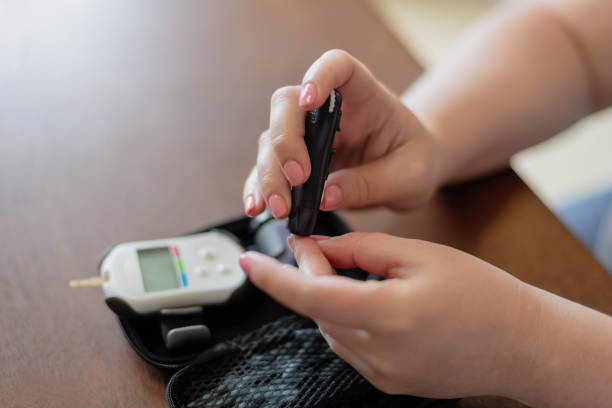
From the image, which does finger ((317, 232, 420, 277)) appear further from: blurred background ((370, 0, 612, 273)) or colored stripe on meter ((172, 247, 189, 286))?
blurred background ((370, 0, 612, 273))

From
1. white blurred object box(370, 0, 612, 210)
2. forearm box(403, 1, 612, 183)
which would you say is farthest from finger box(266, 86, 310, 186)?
white blurred object box(370, 0, 612, 210)

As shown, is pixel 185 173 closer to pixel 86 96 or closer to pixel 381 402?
pixel 86 96

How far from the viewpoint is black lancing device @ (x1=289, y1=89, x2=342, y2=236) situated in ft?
1.16

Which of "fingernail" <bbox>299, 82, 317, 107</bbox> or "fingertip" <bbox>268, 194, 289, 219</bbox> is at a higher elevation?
"fingernail" <bbox>299, 82, 317, 107</bbox>

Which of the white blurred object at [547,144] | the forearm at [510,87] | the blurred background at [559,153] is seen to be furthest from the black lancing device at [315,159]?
the white blurred object at [547,144]

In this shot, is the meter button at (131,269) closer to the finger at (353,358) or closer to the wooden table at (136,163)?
the wooden table at (136,163)

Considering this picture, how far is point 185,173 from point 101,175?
73mm

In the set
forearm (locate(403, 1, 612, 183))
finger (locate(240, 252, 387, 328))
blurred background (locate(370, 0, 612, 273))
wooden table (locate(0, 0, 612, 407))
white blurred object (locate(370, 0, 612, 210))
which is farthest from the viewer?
white blurred object (locate(370, 0, 612, 210))

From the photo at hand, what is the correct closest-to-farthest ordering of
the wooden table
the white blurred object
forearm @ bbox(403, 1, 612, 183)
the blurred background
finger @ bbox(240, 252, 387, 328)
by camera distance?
finger @ bbox(240, 252, 387, 328), the wooden table, forearm @ bbox(403, 1, 612, 183), the blurred background, the white blurred object

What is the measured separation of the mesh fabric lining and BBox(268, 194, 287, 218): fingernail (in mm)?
84

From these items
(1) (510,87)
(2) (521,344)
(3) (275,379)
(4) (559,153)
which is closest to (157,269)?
(3) (275,379)

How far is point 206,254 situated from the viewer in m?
0.43

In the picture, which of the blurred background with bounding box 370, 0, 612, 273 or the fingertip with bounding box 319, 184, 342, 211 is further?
the blurred background with bounding box 370, 0, 612, 273

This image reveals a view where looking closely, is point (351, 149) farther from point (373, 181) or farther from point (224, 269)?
point (224, 269)
